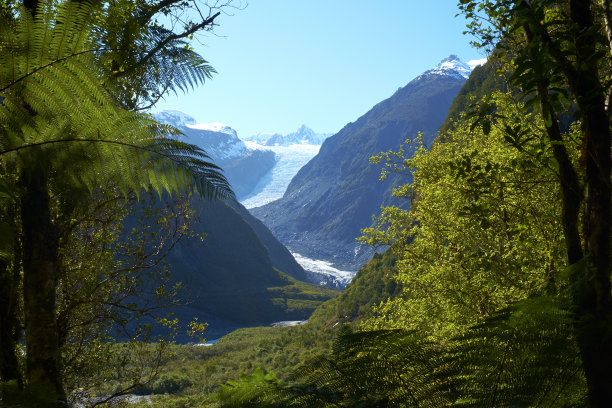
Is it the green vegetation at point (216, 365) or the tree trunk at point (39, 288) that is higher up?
the tree trunk at point (39, 288)

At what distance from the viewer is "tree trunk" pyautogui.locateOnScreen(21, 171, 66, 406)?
3.71 metres

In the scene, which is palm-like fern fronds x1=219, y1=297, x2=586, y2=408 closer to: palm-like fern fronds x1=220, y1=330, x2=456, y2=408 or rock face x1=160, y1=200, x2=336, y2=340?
palm-like fern fronds x1=220, y1=330, x2=456, y2=408

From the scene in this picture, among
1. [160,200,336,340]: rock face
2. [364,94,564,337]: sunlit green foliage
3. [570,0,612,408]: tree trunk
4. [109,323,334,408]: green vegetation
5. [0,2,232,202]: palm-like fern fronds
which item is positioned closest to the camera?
[0,2,232,202]: palm-like fern fronds

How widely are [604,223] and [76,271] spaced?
9051 millimetres

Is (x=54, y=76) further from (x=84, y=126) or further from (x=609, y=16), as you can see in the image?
(x=609, y=16)

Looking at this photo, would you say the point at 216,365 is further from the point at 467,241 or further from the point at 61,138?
the point at 61,138

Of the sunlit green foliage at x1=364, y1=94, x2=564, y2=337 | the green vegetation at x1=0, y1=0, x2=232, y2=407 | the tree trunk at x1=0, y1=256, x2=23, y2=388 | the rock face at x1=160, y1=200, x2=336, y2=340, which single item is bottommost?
the rock face at x1=160, y1=200, x2=336, y2=340

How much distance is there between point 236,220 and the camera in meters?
185

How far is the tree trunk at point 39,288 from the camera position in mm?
3715

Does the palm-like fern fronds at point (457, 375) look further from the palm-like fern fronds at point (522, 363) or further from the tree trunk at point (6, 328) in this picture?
the tree trunk at point (6, 328)

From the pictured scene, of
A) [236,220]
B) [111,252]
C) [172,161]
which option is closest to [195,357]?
[111,252]

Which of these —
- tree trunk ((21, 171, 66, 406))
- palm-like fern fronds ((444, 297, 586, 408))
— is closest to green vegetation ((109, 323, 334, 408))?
tree trunk ((21, 171, 66, 406))

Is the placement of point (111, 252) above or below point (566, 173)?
above

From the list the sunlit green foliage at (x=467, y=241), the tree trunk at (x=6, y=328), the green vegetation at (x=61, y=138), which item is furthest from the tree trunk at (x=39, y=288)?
the sunlit green foliage at (x=467, y=241)
